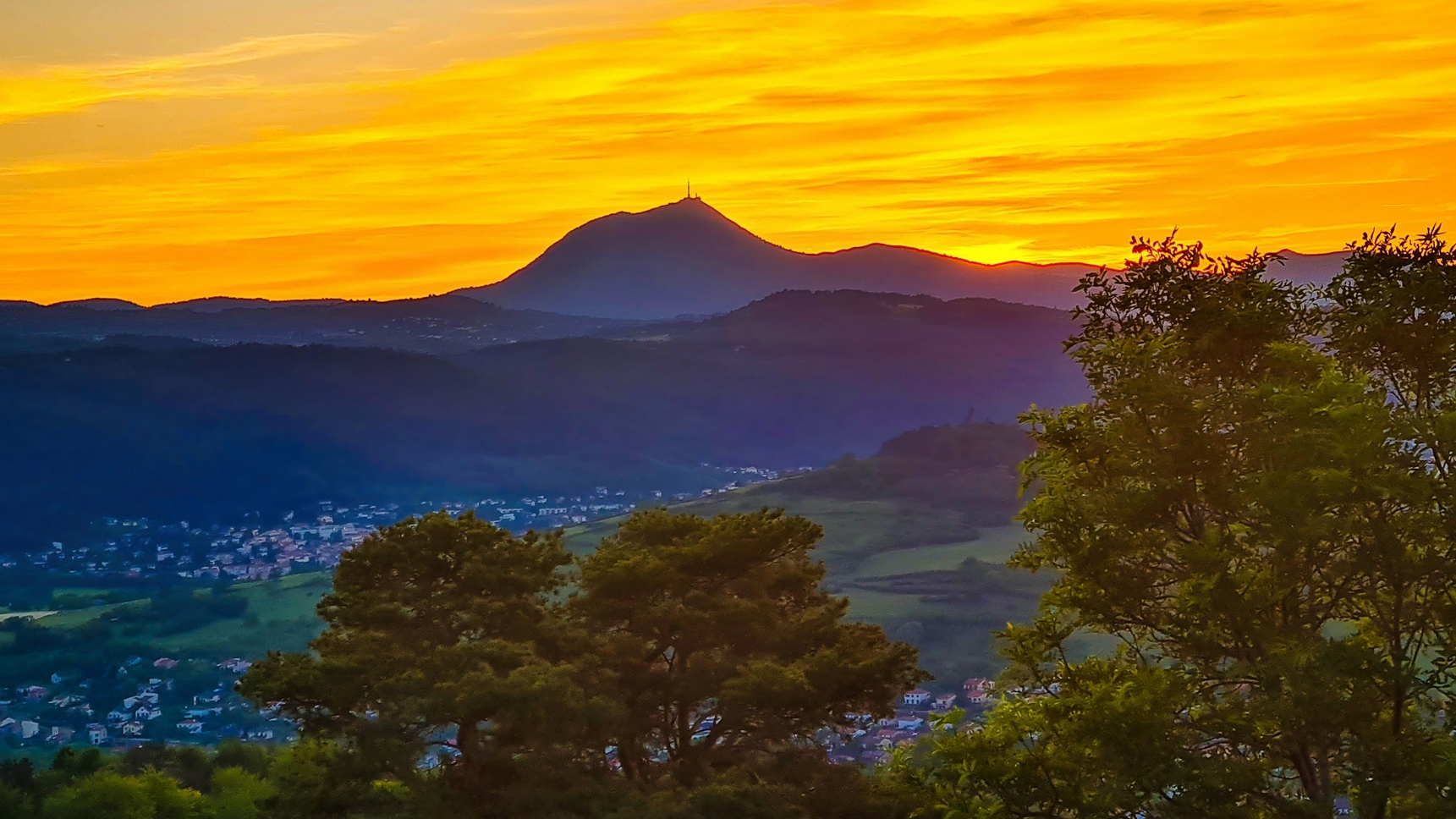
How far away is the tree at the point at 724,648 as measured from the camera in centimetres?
1881

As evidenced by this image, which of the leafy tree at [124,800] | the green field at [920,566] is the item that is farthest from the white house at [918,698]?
the leafy tree at [124,800]

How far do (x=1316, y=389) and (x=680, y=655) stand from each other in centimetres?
1095

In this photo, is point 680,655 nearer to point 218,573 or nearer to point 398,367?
point 218,573

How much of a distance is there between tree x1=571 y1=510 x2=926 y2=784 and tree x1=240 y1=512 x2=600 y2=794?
1072mm

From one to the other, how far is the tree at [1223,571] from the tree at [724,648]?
5.59 metres

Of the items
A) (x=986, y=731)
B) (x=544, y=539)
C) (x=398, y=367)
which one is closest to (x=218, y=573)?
(x=398, y=367)

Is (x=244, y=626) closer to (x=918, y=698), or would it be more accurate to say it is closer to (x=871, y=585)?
(x=871, y=585)

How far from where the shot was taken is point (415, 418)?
162000mm

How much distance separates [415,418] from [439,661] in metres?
148

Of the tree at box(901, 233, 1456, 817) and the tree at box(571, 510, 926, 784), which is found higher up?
the tree at box(901, 233, 1456, 817)

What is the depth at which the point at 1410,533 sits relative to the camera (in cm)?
1118

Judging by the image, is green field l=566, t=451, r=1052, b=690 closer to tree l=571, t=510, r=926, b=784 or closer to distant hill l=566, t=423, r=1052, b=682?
distant hill l=566, t=423, r=1052, b=682

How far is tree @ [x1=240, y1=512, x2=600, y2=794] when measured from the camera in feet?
57.0

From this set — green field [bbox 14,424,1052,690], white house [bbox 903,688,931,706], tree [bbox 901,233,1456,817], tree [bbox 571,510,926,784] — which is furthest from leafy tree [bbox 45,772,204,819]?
white house [bbox 903,688,931,706]
